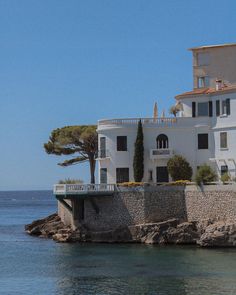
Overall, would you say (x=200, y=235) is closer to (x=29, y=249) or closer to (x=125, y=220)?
(x=125, y=220)

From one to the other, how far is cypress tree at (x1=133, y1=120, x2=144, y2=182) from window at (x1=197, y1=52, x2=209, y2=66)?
10.1 meters

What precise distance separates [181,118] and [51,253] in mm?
15214

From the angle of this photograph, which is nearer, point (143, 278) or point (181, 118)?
point (143, 278)

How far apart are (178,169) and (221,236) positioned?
8.54 meters

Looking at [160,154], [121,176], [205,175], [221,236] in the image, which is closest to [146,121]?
[160,154]

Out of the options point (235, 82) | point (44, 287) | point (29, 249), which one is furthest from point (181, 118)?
point (44, 287)

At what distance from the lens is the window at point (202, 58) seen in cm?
6475

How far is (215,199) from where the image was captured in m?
51.7

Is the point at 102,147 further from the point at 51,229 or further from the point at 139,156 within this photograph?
the point at 51,229

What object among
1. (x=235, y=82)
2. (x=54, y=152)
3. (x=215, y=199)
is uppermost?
(x=235, y=82)

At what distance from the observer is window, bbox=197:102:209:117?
58.8 m

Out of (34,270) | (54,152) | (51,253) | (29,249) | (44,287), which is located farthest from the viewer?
(54,152)

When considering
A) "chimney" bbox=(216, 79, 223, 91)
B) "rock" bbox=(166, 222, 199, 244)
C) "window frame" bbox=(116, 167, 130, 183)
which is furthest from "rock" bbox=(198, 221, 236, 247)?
"chimney" bbox=(216, 79, 223, 91)

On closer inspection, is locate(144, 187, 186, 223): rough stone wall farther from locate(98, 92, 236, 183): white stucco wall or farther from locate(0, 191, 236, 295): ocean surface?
locate(98, 92, 236, 183): white stucco wall
